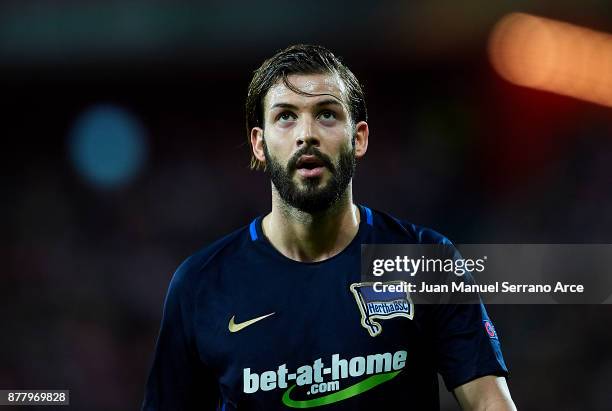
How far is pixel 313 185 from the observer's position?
2980mm

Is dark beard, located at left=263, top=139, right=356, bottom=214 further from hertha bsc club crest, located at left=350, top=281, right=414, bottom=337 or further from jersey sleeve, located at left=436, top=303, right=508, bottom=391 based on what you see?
jersey sleeve, located at left=436, top=303, right=508, bottom=391

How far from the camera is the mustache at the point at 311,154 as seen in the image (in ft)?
9.71

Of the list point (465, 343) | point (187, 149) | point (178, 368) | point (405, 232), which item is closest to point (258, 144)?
point (405, 232)

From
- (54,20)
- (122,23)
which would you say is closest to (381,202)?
(122,23)

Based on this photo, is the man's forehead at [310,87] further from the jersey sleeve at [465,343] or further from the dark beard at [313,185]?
the jersey sleeve at [465,343]

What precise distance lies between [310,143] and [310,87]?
10.9 inches

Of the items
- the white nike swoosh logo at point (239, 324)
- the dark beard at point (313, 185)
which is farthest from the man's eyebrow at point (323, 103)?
the white nike swoosh logo at point (239, 324)

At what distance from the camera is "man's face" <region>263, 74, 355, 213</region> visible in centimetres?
298

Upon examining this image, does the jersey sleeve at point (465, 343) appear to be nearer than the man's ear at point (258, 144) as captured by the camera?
Yes

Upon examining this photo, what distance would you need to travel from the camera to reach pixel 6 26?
8500mm

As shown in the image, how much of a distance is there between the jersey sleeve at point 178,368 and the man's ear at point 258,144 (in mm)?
580

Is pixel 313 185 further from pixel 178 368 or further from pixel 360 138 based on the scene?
pixel 178 368

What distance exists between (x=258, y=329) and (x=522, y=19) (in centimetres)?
639

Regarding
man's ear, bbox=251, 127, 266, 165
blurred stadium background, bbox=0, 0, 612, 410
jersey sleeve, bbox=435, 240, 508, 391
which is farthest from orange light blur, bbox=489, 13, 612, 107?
jersey sleeve, bbox=435, 240, 508, 391
